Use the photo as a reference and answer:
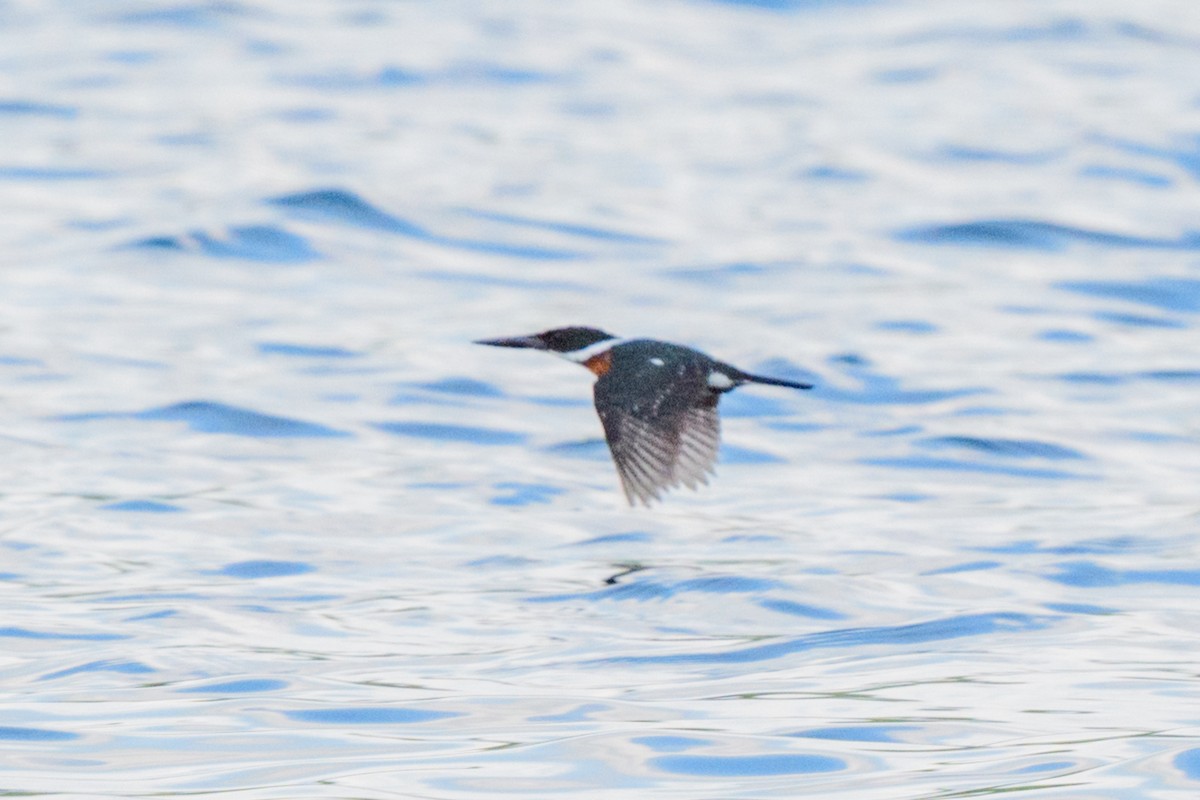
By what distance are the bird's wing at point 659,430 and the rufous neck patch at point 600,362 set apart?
1.09 ft

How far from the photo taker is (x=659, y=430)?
21.9 ft

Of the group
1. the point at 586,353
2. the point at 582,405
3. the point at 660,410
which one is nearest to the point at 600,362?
the point at 586,353

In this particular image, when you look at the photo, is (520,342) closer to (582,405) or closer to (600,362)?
(600,362)

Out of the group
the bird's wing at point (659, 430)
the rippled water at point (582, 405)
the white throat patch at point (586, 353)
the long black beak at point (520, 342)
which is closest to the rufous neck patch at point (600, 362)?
the white throat patch at point (586, 353)

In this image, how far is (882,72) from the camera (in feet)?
61.1

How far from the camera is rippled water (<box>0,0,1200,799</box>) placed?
558 cm

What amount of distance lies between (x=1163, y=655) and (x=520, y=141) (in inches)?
395

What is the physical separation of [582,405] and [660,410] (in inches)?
147

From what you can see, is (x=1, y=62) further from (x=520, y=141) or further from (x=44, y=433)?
(x=44, y=433)

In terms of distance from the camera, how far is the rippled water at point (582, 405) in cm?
558

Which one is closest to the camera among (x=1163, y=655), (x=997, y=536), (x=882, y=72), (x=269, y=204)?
(x=1163, y=655)

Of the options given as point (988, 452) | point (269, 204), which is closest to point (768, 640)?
point (988, 452)

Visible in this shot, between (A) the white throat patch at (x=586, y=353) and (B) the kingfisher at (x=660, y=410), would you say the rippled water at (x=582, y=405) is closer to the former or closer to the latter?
(B) the kingfisher at (x=660, y=410)

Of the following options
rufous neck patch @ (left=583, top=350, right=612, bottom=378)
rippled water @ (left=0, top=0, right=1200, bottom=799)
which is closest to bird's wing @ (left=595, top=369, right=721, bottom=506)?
rufous neck patch @ (left=583, top=350, right=612, bottom=378)
